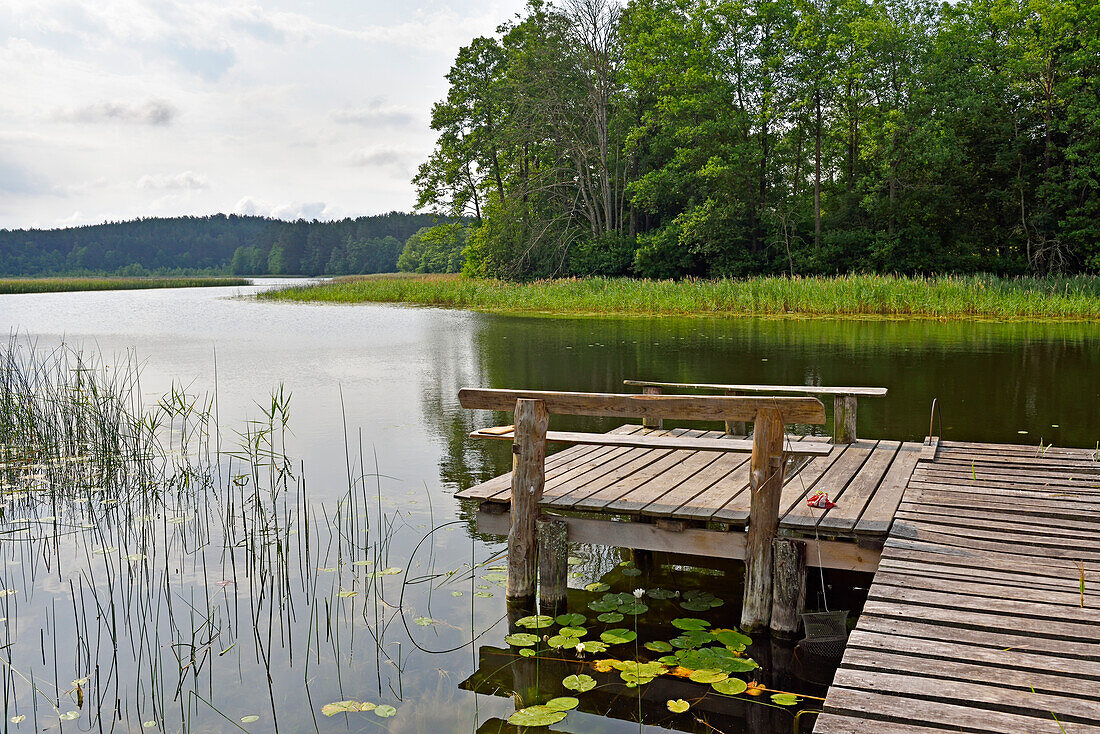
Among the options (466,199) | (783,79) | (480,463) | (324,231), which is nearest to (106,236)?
(324,231)

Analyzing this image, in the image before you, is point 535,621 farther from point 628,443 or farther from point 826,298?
point 826,298

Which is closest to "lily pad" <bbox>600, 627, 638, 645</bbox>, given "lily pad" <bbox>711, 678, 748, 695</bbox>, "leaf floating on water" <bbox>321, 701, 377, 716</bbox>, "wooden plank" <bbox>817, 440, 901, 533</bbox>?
"lily pad" <bbox>711, 678, 748, 695</bbox>

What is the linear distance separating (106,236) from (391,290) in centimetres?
13087

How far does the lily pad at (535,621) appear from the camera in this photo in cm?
446

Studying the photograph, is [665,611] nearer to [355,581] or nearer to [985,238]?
[355,581]

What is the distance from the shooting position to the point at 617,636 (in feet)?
14.0

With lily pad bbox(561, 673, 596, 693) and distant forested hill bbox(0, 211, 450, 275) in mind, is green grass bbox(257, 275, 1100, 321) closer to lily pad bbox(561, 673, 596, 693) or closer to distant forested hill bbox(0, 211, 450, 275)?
lily pad bbox(561, 673, 596, 693)

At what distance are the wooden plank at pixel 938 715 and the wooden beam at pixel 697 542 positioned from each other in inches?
57.8

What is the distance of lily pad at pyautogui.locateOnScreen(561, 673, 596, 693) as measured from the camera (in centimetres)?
374

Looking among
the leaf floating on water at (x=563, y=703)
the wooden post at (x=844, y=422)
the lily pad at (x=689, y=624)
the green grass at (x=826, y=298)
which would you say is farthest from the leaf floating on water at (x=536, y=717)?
the green grass at (x=826, y=298)

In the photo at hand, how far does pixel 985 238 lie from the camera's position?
35312 mm

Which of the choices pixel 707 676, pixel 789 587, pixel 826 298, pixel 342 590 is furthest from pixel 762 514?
pixel 826 298

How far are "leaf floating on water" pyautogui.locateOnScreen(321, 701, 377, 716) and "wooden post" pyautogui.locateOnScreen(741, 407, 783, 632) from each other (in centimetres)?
190

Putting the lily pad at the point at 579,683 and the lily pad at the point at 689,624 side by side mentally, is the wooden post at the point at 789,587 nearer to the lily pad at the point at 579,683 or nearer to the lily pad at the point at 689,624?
the lily pad at the point at 689,624
